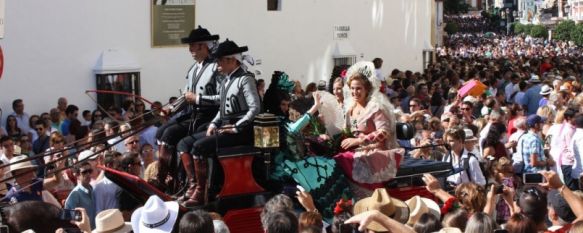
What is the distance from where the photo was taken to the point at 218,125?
9.07 m

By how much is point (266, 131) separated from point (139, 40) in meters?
9.50

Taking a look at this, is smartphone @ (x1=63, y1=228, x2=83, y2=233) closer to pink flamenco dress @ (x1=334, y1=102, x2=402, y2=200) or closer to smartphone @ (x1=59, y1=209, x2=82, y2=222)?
smartphone @ (x1=59, y1=209, x2=82, y2=222)

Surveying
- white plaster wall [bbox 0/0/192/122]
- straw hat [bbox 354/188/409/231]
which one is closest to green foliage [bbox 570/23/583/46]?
white plaster wall [bbox 0/0/192/122]

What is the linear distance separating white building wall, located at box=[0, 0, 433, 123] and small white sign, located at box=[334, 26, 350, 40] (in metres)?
0.13

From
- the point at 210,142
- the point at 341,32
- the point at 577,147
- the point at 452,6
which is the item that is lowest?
the point at 577,147

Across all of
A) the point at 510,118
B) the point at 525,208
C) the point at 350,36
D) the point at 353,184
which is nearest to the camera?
the point at 525,208

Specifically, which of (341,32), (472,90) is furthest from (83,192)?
(341,32)

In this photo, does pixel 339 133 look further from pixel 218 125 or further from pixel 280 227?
pixel 280 227

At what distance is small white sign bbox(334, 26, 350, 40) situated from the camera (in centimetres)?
2549

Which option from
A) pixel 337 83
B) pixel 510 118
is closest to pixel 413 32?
pixel 510 118

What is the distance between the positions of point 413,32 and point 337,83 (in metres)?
20.6

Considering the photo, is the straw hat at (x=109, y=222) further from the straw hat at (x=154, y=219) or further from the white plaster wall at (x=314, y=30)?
the white plaster wall at (x=314, y=30)

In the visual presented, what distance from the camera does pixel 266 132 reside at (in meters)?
8.73

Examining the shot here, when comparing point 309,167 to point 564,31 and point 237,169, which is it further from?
point 564,31
